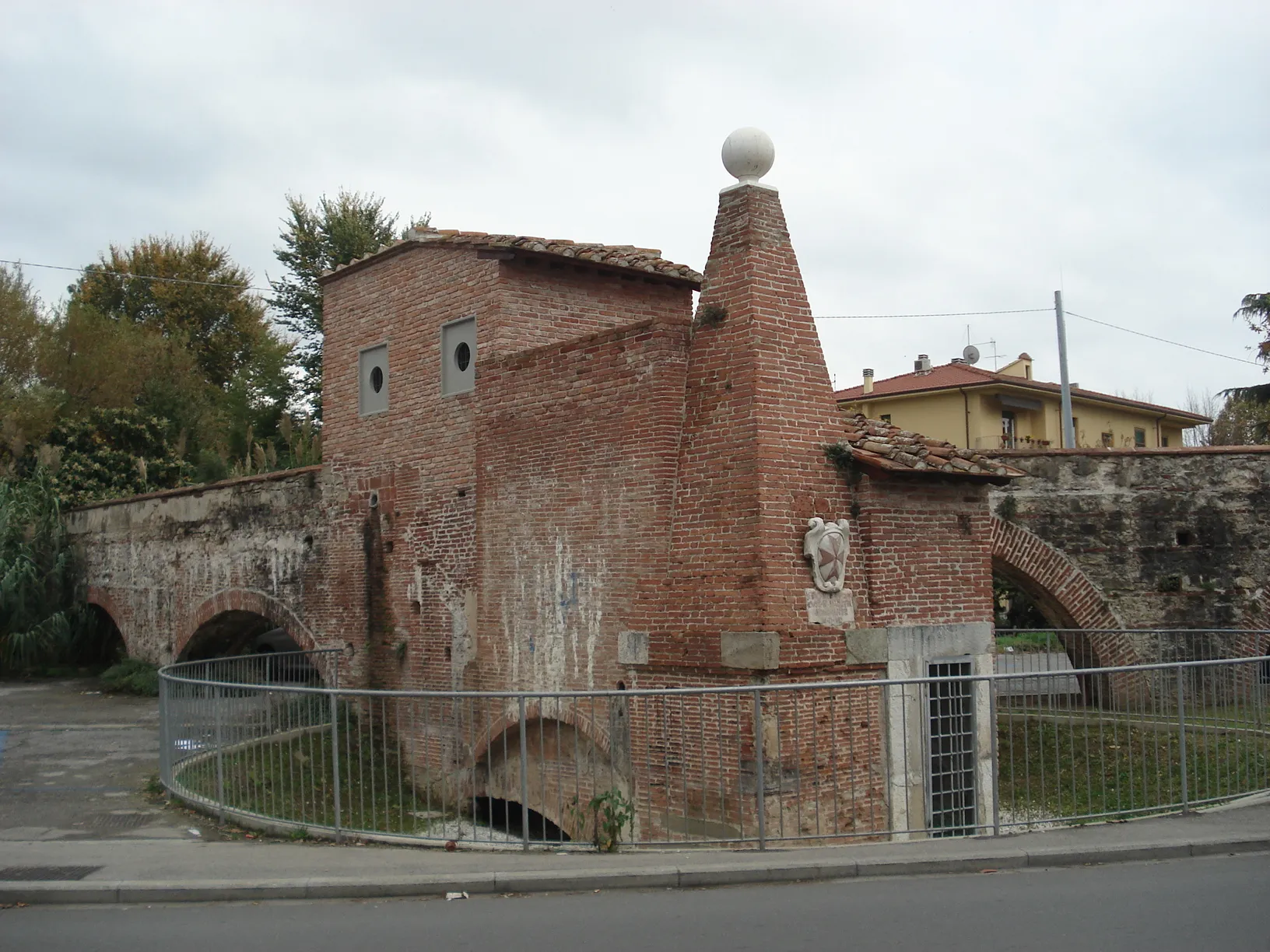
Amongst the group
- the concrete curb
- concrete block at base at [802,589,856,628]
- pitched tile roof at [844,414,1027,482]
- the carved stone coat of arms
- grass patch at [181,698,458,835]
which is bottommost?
the concrete curb

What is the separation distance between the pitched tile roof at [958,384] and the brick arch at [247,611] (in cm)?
2539

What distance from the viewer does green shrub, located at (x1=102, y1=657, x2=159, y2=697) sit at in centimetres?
2138

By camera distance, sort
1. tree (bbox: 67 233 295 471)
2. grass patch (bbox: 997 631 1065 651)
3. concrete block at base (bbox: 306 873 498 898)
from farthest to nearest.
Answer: tree (bbox: 67 233 295 471) < grass patch (bbox: 997 631 1065 651) < concrete block at base (bbox: 306 873 498 898)

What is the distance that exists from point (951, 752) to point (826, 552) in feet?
6.91

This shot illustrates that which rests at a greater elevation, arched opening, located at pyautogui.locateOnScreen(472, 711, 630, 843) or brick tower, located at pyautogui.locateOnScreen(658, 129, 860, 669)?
brick tower, located at pyautogui.locateOnScreen(658, 129, 860, 669)

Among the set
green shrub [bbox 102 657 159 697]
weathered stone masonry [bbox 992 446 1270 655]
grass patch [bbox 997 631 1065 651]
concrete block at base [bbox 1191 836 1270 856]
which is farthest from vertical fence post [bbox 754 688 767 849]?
green shrub [bbox 102 657 159 697]

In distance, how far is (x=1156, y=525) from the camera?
57.4 feet

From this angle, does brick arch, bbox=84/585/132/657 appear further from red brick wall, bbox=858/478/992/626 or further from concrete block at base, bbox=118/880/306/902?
red brick wall, bbox=858/478/992/626

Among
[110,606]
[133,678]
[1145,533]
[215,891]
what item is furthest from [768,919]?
[110,606]

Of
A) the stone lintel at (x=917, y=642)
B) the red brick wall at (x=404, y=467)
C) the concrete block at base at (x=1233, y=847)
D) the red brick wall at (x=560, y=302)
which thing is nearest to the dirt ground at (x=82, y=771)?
the red brick wall at (x=404, y=467)

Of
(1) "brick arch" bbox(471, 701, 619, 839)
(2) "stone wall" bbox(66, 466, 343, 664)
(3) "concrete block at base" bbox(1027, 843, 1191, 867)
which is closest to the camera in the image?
(3) "concrete block at base" bbox(1027, 843, 1191, 867)

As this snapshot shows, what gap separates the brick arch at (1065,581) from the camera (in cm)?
1739

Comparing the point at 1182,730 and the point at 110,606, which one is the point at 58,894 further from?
the point at 110,606

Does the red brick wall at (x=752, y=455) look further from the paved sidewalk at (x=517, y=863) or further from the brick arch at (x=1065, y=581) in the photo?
the brick arch at (x=1065, y=581)
